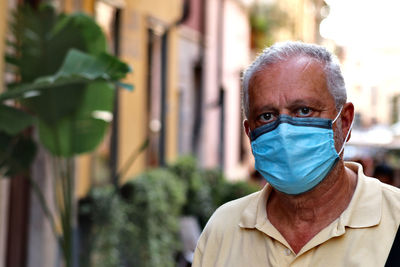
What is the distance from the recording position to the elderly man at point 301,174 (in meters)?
2.46

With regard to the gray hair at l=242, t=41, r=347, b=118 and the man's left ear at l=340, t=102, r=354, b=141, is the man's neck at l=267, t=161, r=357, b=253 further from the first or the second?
the gray hair at l=242, t=41, r=347, b=118

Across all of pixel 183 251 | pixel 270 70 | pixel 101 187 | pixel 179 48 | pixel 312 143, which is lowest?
pixel 183 251

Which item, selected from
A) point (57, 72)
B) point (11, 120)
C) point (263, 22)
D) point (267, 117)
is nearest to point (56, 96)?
point (57, 72)

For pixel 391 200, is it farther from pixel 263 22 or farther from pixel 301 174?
pixel 263 22

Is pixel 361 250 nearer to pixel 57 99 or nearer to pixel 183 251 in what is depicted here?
pixel 57 99

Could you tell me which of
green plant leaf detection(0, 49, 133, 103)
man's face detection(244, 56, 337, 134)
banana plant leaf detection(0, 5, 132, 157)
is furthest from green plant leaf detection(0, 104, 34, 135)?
man's face detection(244, 56, 337, 134)

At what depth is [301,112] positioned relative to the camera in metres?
2.58

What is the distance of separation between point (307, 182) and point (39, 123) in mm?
3795

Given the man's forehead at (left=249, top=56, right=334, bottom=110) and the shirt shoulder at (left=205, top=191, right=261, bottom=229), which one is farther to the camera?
the shirt shoulder at (left=205, top=191, right=261, bottom=229)

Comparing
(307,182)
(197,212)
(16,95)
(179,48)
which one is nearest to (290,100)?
(307,182)

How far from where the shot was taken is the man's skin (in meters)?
2.53

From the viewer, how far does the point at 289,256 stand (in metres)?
2.49

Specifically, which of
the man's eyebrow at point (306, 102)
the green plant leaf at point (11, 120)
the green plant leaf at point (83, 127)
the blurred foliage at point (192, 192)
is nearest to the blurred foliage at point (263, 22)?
the blurred foliage at point (192, 192)

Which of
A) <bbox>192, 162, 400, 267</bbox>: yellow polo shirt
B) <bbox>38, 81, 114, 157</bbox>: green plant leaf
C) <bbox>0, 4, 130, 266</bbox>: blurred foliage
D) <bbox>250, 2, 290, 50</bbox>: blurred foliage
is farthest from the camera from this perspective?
<bbox>250, 2, 290, 50</bbox>: blurred foliage
